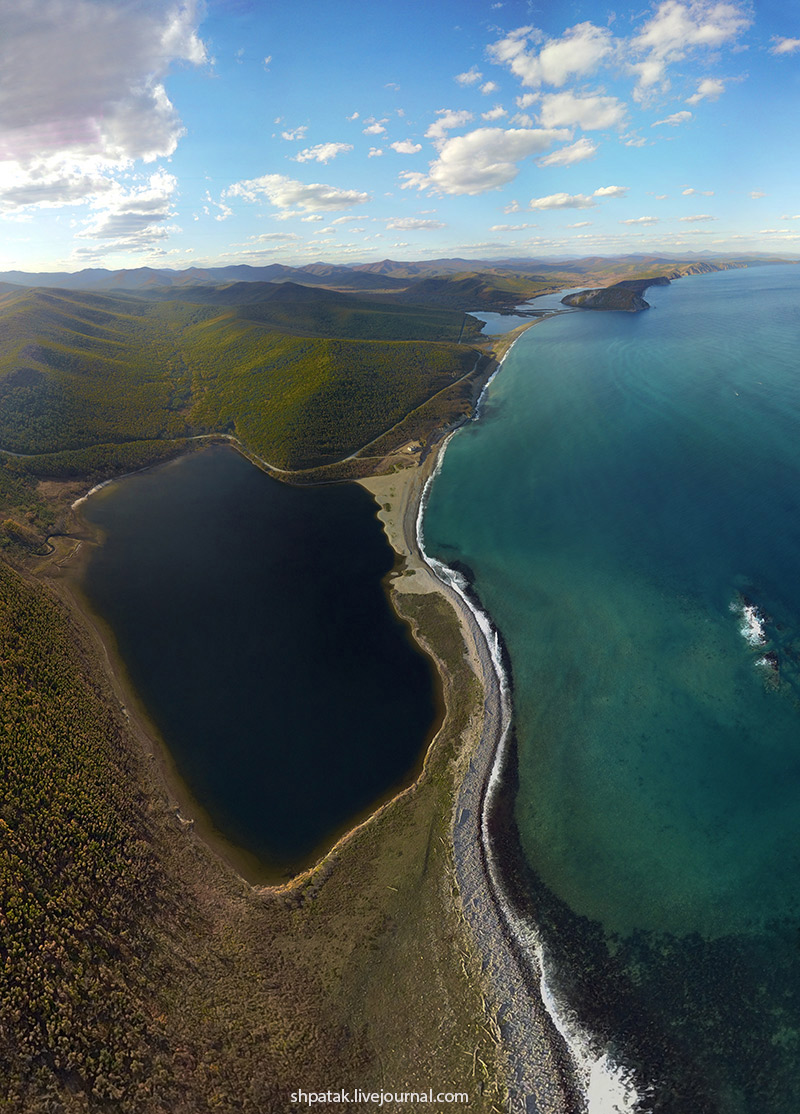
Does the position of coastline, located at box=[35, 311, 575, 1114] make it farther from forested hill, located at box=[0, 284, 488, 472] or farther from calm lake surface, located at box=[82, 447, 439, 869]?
forested hill, located at box=[0, 284, 488, 472]

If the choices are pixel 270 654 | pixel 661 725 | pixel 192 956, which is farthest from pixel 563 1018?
pixel 270 654

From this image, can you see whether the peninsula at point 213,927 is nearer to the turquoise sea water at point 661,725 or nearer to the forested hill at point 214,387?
the turquoise sea water at point 661,725

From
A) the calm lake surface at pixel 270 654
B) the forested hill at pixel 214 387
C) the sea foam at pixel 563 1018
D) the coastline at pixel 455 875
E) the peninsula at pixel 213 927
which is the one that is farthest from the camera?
the forested hill at pixel 214 387

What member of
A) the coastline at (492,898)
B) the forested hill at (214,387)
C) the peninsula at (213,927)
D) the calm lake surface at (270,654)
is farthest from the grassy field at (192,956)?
the forested hill at (214,387)

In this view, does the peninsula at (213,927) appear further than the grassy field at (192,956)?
Yes

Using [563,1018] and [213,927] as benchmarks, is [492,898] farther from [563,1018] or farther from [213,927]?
[213,927]
